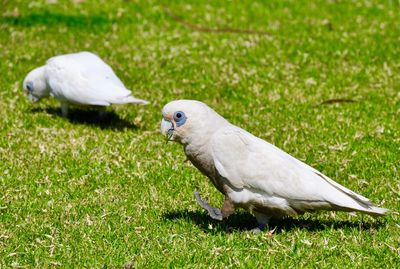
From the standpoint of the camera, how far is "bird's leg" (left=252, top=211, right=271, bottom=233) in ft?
19.6

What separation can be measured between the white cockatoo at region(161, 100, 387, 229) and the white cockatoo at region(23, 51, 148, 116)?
2.49 meters

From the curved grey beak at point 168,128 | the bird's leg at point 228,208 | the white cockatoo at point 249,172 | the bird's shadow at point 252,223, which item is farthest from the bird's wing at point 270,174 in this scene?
the bird's shadow at point 252,223

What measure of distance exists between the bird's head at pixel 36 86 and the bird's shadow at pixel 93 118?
19cm

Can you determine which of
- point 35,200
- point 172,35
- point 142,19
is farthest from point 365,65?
point 35,200

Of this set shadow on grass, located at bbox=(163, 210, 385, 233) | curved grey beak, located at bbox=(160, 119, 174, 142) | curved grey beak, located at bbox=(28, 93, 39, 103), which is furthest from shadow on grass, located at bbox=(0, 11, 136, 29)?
curved grey beak, located at bbox=(160, 119, 174, 142)

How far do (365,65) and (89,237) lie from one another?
625 centimetres

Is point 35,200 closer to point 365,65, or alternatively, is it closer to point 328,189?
point 328,189

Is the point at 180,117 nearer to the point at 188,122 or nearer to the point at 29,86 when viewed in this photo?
the point at 188,122

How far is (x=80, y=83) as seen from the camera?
865cm

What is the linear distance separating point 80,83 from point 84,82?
0.16ft

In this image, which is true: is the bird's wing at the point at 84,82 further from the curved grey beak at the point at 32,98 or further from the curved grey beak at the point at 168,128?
the curved grey beak at the point at 168,128

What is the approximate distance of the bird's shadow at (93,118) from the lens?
8.92 meters

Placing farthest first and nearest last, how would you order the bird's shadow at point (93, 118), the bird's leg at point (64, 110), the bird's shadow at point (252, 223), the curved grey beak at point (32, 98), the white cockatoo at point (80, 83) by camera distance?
the curved grey beak at point (32, 98)
the bird's leg at point (64, 110)
the bird's shadow at point (93, 118)
the white cockatoo at point (80, 83)
the bird's shadow at point (252, 223)

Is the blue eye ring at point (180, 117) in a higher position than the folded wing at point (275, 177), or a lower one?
higher
